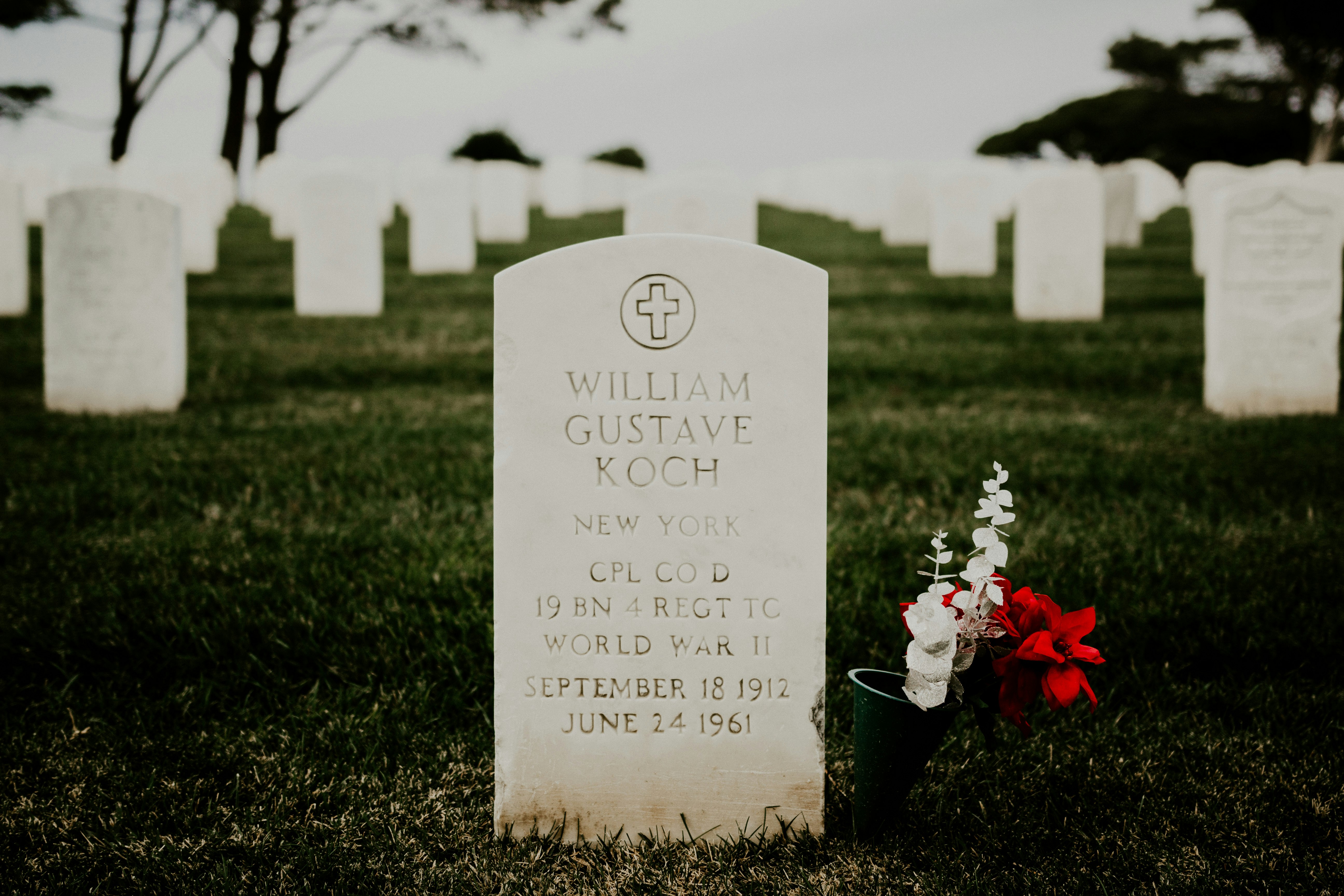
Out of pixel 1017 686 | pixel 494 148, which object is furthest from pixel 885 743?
pixel 494 148

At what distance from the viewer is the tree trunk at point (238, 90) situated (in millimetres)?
25297

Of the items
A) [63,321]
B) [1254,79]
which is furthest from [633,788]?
[1254,79]

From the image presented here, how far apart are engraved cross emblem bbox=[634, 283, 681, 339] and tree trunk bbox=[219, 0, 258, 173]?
25.7 meters

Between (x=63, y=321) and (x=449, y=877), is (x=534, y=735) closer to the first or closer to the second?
(x=449, y=877)

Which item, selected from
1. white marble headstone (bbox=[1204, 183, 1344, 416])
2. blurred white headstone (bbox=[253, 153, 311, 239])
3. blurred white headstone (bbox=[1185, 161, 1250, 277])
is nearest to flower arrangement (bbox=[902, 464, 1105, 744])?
white marble headstone (bbox=[1204, 183, 1344, 416])

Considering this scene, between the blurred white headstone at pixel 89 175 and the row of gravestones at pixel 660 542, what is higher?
the blurred white headstone at pixel 89 175

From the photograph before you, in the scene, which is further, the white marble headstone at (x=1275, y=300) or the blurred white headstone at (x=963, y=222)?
the blurred white headstone at (x=963, y=222)

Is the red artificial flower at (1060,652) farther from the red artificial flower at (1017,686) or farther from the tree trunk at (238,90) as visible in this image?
the tree trunk at (238,90)

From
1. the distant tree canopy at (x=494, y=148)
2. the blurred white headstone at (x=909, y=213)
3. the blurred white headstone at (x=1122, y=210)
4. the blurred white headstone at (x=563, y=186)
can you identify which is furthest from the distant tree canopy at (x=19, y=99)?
the blurred white headstone at (x=1122, y=210)

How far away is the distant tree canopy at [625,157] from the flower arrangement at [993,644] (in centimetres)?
4311

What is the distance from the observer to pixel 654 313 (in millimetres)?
2348

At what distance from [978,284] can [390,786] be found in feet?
34.0

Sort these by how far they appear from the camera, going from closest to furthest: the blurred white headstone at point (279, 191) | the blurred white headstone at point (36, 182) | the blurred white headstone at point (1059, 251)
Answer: the blurred white headstone at point (1059, 251), the blurred white headstone at point (279, 191), the blurred white headstone at point (36, 182)

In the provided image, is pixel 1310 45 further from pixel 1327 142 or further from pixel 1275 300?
pixel 1275 300
